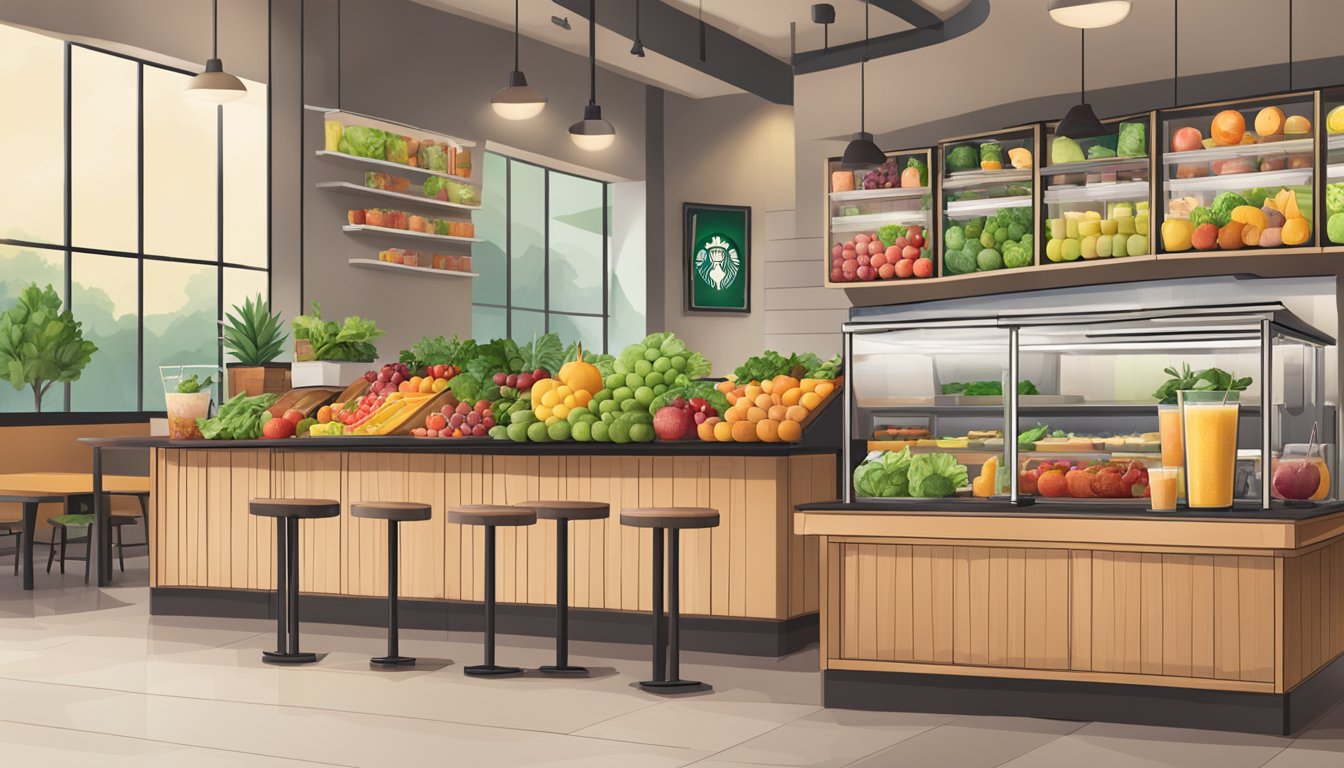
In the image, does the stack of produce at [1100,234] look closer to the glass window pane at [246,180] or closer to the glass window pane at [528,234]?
the glass window pane at [246,180]

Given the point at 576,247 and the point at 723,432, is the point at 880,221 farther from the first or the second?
the point at 576,247

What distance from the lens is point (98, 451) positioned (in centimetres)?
856

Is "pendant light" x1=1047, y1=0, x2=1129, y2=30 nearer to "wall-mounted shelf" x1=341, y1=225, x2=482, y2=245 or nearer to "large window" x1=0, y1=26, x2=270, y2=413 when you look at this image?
"wall-mounted shelf" x1=341, y1=225, x2=482, y2=245

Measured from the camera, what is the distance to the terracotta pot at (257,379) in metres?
8.20

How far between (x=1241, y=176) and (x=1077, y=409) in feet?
9.95

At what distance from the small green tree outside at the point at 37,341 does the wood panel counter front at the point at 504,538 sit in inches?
103

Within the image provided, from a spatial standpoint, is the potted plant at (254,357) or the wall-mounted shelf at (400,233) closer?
the potted plant at (254,357)

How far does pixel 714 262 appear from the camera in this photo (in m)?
15.5

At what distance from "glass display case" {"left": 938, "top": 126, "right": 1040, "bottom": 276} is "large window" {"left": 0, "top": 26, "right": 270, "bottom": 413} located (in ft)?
25.2

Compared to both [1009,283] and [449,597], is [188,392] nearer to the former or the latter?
[449,597]

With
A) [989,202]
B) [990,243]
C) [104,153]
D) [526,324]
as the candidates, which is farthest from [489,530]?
[104,153]

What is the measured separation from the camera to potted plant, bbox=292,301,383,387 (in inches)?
316

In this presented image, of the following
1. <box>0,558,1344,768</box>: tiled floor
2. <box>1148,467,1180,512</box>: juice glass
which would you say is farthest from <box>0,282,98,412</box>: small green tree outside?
<box>1148,467,1180,512</box>: juice glass

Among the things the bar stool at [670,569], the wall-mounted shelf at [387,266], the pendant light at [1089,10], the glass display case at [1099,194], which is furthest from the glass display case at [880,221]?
the wall-mounted shelf at [387,266]
